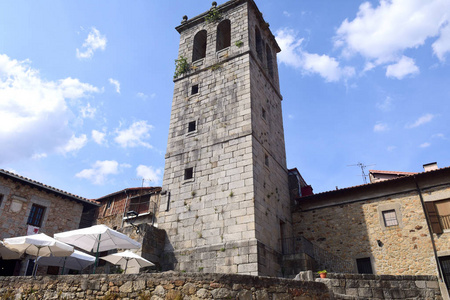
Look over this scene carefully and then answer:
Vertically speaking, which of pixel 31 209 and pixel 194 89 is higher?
pixel 194 89

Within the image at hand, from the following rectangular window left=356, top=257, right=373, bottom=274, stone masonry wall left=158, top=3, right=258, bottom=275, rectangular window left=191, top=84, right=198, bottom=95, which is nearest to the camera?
stone masonry wall left=158, top=3, right=258, bottom=275

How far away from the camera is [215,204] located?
12742 millimetres

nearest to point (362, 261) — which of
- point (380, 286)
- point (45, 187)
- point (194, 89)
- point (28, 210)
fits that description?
point (380, 286)

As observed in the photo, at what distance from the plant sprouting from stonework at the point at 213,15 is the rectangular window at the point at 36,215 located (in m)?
13.1

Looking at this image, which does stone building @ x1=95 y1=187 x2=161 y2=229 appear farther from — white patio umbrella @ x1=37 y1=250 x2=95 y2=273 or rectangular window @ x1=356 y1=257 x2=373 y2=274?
rectangular window @ x1=356 y1=257 x2=373 y2=274

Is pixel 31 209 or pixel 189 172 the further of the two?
pixel 31 209

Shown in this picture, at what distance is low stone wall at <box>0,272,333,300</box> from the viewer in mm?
6051

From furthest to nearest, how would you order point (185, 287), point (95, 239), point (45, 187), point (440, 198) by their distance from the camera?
point (45, 187)
point (440, 198)
point (95, 239)
point (185, 287)

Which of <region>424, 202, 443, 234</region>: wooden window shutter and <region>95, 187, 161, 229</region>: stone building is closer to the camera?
<region>424, 202, 443, 234</region>: wooden window shutter

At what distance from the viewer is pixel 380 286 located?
27.9 feet

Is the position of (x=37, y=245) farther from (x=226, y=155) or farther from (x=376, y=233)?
(x=376, y=233)

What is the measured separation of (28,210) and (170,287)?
1275 cm

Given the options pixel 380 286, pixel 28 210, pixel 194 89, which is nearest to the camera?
pixel 380 286

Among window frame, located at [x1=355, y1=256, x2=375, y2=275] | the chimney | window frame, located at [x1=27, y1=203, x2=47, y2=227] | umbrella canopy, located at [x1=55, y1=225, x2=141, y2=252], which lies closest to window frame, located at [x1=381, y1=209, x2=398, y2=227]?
window frame, located at [x1=355, y1=256, x2=375, y2=275]
